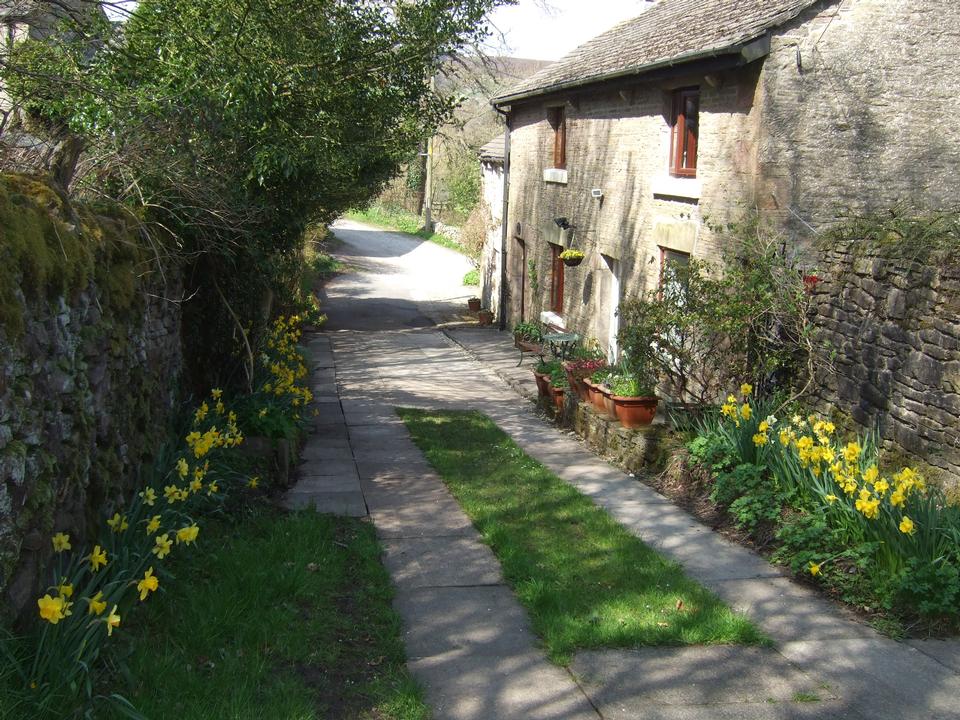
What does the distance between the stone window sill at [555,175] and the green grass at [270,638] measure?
40.2ft

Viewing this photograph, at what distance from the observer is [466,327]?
23.2 metres

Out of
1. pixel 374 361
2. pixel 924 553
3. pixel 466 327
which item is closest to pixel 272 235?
pixel 924 553

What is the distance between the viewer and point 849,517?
619cm

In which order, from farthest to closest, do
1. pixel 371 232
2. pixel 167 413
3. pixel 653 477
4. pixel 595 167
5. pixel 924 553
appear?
pixel 371 232 → pixel 595 167 → pixel 653 477 → pixel 167 413 → pixel 924 553

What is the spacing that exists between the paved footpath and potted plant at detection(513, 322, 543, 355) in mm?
7409

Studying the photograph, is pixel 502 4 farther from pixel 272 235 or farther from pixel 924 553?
pixel 924 553

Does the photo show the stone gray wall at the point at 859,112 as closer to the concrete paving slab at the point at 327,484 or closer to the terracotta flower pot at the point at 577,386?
the terracotta flower pot at the point at 577,386

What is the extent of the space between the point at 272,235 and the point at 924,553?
6.58m

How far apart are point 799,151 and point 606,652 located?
7100 millimetres

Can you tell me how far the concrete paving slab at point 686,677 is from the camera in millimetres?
4562

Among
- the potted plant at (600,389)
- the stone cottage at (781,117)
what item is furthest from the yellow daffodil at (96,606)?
the stone cottage at (781,117)

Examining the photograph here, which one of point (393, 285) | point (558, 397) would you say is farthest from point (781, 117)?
point (393, 285)

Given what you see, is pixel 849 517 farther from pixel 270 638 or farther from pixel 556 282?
pixel 556 282

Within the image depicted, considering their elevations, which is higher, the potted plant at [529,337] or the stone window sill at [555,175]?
the stone window sill at [555,175]
